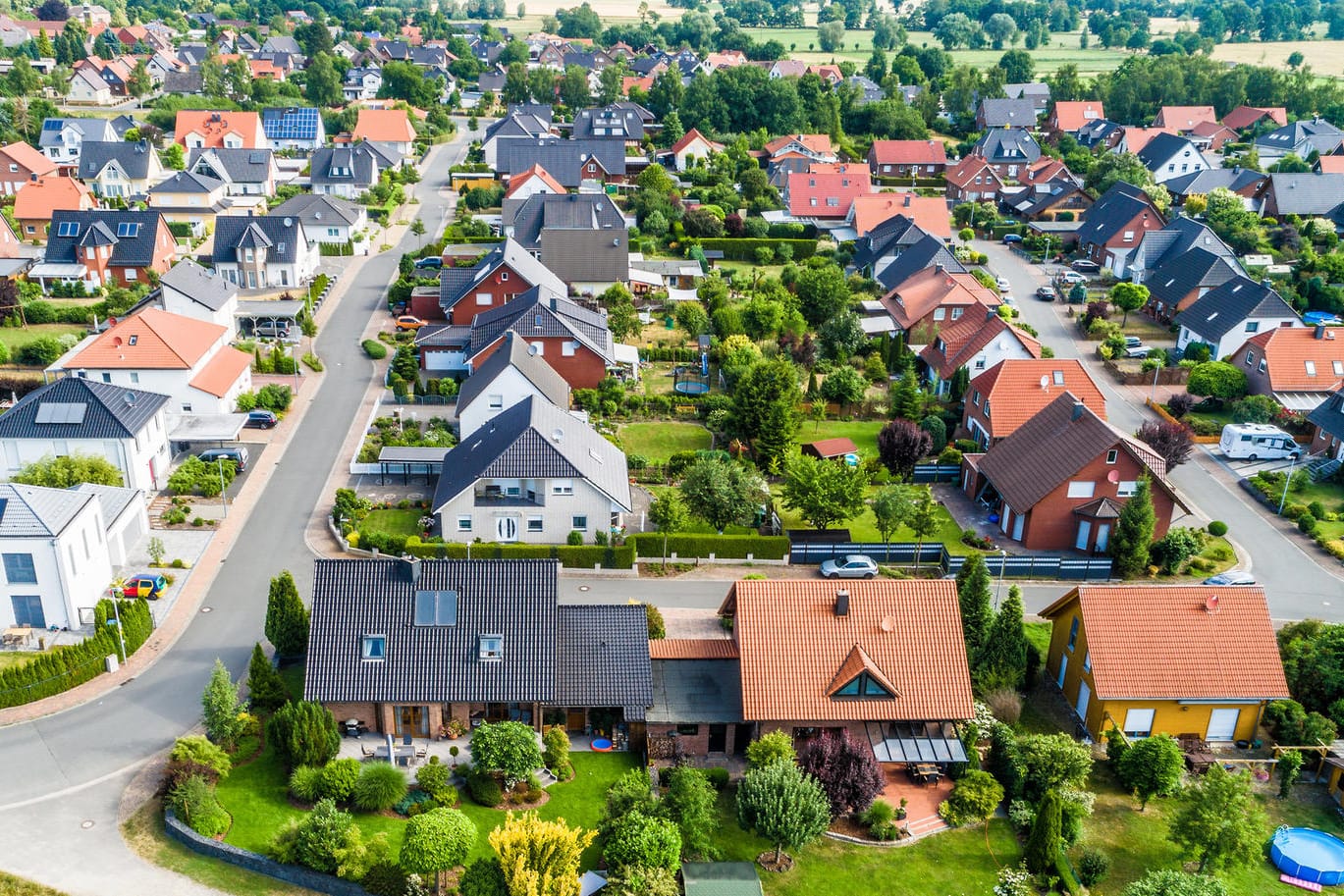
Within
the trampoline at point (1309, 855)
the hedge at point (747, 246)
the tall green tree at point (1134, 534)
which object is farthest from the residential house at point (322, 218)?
the trampoline at point (1309, 855)

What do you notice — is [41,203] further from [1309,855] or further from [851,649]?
[1309,855]

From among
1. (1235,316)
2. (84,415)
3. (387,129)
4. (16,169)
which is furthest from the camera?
(387,129)

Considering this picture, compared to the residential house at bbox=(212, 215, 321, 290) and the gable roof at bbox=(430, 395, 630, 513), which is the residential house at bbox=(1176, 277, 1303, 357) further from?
the residential house at bbox=(212, 215, 321, 290)

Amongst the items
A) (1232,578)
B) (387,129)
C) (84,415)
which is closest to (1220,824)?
(1232,578)

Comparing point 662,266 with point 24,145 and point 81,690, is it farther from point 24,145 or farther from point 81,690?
point 24,145

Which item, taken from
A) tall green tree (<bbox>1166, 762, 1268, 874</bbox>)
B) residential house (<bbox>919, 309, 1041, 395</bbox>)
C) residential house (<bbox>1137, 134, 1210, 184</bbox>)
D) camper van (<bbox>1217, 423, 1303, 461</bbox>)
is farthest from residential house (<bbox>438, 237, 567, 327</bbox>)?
residential house (<bbox>1137, 134, 1210, 184</bbox>)

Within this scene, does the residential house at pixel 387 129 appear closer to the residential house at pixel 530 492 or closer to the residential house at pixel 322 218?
the residential house at pixel 322 218
